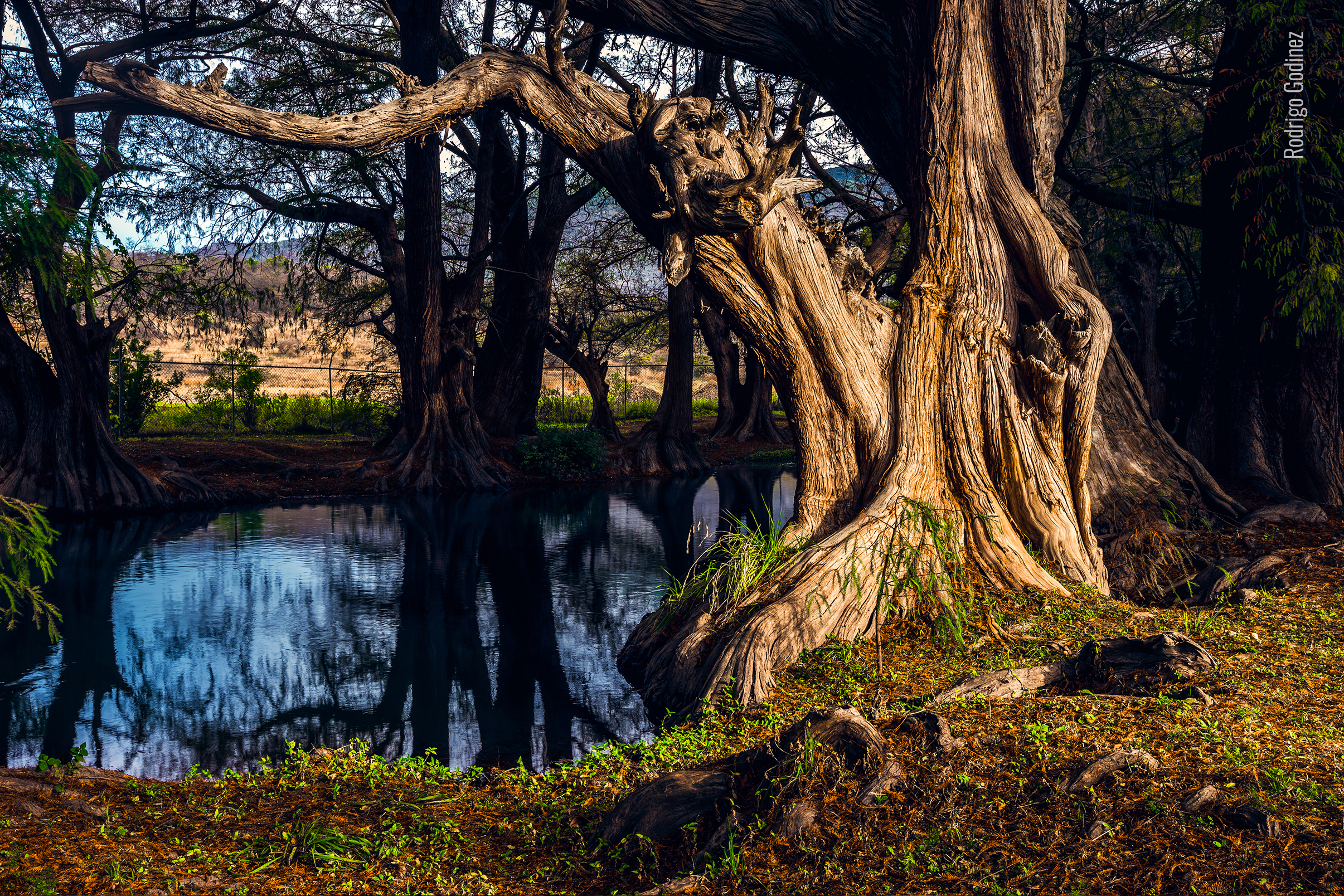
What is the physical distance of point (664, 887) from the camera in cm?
301

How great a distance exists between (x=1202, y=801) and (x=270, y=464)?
17022 mm

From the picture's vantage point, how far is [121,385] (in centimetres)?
2041

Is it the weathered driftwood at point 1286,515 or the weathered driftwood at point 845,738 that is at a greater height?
the weathered driftwood at point 1286,515

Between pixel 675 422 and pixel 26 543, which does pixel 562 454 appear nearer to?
pixel 675 422

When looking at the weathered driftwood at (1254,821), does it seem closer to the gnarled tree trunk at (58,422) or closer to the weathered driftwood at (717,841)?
the weathered driftwood at (717,841)

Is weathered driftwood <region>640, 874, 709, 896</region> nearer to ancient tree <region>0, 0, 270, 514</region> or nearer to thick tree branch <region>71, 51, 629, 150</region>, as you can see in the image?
thick tree branch <region>71, 51, 629, 150</region>

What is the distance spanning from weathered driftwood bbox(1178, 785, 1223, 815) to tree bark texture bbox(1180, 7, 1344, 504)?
22.9ft

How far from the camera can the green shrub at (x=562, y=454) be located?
60.0 ft


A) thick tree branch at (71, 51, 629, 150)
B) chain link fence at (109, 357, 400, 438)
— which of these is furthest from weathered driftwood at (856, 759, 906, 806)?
chain link fence at (109, 357, 400, 438)

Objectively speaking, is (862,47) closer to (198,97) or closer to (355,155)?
(198,97)

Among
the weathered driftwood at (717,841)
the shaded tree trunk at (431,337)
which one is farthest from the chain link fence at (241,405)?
the weathered driftwood at (717,841)

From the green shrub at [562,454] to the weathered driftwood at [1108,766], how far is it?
50.7 feet

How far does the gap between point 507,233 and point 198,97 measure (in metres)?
15.3

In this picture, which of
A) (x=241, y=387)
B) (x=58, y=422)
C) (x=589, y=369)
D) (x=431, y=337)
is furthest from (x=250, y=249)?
(x=589, y=369)
